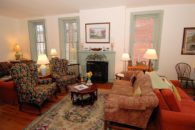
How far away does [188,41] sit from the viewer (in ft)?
13.8

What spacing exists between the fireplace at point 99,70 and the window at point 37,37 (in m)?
2.94

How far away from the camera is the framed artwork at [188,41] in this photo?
4.12 m

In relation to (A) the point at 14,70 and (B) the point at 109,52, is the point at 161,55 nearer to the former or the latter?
(B) the point at 109,52

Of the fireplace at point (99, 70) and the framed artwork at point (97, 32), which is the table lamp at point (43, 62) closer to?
the fireplace at point (99, 70)

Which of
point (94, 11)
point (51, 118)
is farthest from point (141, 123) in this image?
point (94, 11)

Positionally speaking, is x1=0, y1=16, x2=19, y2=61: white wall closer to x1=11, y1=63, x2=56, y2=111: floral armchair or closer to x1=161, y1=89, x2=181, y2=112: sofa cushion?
x1=11, y1=63, x2=56, y2=111: floral armchair

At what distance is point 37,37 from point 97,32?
3559 mm

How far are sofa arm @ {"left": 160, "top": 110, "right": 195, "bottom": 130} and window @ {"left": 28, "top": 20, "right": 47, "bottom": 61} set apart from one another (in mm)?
5978

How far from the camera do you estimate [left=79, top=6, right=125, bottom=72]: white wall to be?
4.39 meters

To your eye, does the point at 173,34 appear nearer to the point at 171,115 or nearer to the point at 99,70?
the point at 99,70

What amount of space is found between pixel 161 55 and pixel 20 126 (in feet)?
15.4

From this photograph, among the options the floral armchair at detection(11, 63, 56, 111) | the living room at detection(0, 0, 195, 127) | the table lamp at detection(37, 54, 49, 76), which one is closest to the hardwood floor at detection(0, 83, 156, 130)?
the floral armchair at detection(11, 63, 56, 111)

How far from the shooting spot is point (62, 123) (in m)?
2.35

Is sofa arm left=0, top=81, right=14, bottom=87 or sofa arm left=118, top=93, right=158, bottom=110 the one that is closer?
sofa arm left=118, top=93, right=158, bottom=110
